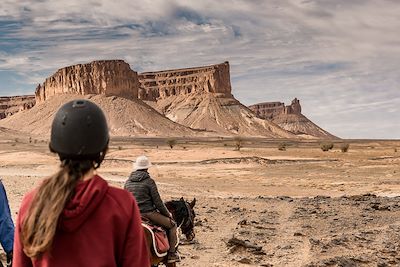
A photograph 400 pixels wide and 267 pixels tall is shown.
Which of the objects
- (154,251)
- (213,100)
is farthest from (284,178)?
(213,100)

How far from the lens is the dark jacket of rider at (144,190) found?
7.43 meters

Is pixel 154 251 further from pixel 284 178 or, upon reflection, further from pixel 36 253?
pixel 284 178

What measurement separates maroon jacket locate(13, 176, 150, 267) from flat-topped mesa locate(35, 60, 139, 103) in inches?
6357

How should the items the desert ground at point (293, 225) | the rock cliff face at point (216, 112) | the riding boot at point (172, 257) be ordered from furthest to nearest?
1. the rock cliff face at point (216, 112)
2. the desert ground at point (293, 225)
3. the riding boot at point (172, 257)

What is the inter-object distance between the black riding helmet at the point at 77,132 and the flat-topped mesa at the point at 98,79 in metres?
161

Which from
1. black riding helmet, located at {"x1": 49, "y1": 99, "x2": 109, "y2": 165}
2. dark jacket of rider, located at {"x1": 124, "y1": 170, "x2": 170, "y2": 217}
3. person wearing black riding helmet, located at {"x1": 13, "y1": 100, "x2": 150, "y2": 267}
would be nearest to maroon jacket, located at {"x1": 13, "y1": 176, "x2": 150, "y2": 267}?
person wearing black riding helmet, located at {"x1": 13, "y1": 100, "x2": 150, "y2": 267}

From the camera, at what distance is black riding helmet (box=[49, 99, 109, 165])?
257 centimetres

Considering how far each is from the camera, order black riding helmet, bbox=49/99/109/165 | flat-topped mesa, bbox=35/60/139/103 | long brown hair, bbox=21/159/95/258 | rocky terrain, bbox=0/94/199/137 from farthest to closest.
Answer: flat-topped mesa, bbox=35/60/139/103
rocky terrain, bbox=0/94/199/137
black riding helmet, bbox=49/99/109/165
long brown hair, bbox=21/159/95/258

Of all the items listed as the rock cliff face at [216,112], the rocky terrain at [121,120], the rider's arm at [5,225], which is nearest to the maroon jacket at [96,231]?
the rider's arm at [5,225]

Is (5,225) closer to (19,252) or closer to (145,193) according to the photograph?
(19,252)

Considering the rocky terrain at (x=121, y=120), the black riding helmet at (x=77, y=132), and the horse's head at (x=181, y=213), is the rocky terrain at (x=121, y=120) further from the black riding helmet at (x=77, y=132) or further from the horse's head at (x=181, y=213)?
the black riding helmet at (x=77, y=132)

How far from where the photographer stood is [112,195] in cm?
260

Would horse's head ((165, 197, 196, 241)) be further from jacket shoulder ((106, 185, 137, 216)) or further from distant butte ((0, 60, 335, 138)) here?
distant butte ((0, 60, 335, 138))

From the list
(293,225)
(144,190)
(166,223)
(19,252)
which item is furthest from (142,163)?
(293,225)
